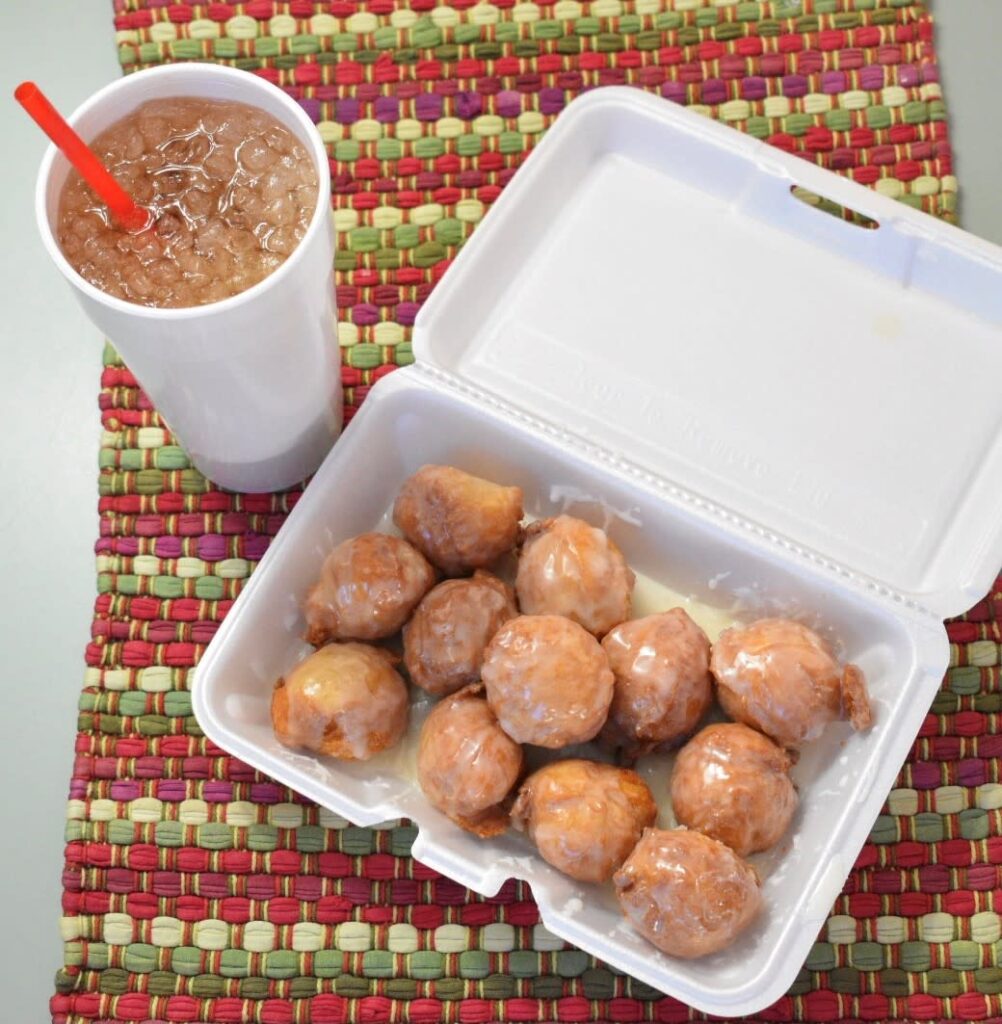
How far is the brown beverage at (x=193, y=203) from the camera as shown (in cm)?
112

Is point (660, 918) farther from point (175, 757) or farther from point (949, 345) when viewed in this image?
point (949, 345)

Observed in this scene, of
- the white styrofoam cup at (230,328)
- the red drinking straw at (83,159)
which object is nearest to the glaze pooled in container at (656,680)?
the white styrofoam cup at (230,328)

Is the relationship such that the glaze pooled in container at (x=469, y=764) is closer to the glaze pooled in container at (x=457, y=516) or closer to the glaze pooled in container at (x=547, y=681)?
the glaze pooled in container at (x=547, y=681)

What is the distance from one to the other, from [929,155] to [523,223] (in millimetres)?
521

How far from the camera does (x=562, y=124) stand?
1473mm

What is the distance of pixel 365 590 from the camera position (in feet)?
4.17

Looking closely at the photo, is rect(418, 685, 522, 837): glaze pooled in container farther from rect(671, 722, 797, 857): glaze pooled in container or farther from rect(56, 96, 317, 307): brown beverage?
rect(56, 96, 317, 307): brown beverage

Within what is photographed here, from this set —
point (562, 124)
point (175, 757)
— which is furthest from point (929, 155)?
point (175, 757)

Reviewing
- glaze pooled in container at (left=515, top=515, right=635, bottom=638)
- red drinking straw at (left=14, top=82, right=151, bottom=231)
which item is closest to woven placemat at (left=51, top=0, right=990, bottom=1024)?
glaze pooled in container at (left=515, top=515, right=635, bottom=638)

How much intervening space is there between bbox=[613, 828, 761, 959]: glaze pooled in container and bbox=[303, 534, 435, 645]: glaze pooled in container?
329 mm

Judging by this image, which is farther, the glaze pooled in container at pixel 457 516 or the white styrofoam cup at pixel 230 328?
the glaze pooled in container at pixel 457 516

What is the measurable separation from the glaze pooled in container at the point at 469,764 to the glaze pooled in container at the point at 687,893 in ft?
0.44

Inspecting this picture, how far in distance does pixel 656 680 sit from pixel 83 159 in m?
0.69

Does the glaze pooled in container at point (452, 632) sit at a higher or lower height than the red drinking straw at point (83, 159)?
lower
